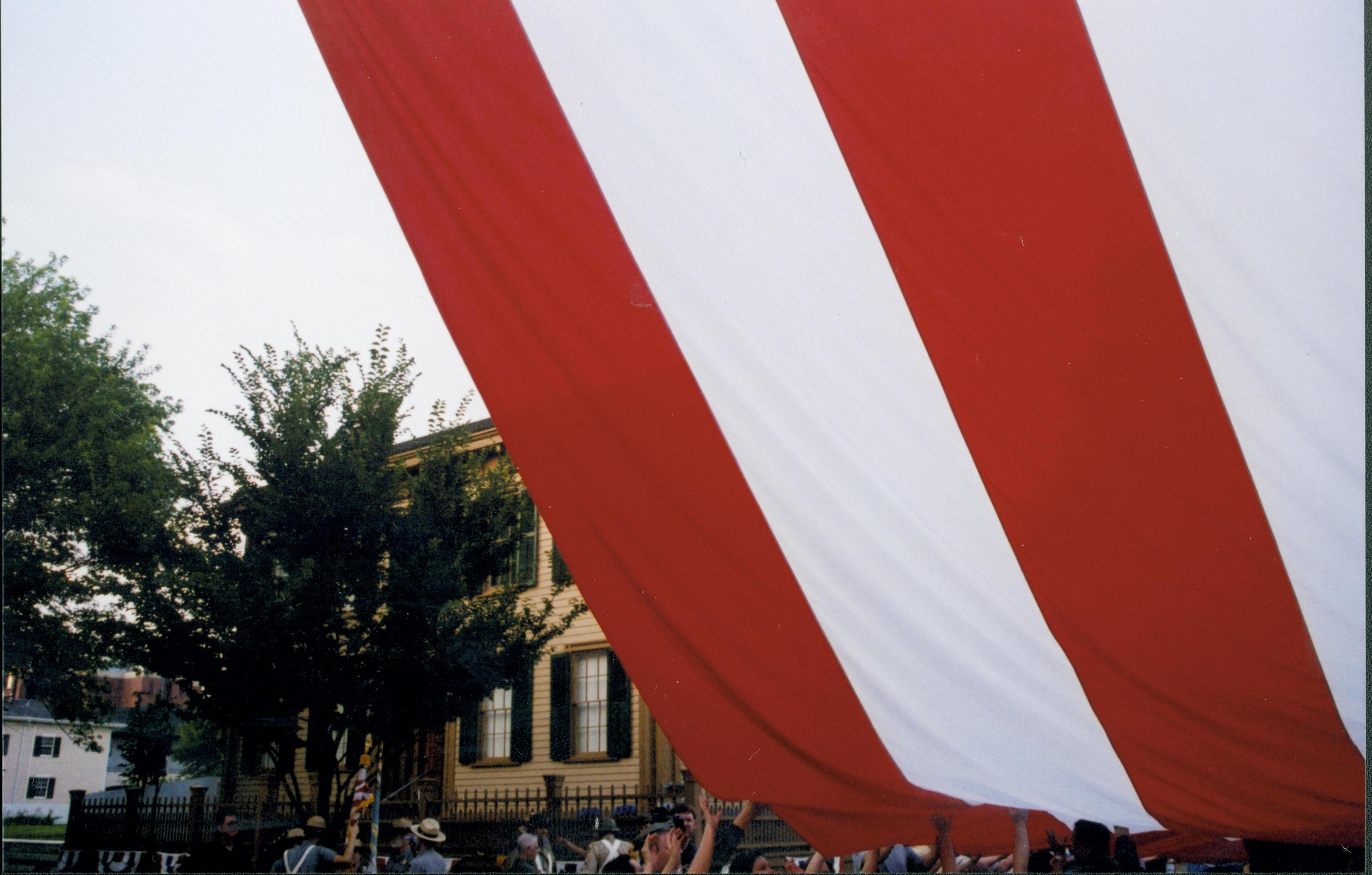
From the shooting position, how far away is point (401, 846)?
11.6 ft

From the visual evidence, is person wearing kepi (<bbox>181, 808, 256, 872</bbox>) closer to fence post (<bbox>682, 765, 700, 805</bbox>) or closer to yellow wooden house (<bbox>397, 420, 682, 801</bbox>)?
yellow wooden house (<bbox>397, 420, 682, 801</bbox>)

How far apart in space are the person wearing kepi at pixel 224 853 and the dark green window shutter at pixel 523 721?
3.39 ft

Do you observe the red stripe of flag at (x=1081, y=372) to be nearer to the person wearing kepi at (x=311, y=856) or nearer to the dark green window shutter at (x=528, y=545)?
the dark green window shutter at (x=528, y=545)

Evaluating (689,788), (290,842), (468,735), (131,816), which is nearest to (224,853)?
(290,842)

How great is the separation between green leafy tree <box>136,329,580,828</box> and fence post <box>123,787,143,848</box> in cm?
41

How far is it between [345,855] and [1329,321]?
368 cm

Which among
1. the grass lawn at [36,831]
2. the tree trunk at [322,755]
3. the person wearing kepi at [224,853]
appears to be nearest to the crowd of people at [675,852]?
the person wearing kepi at [224,853]

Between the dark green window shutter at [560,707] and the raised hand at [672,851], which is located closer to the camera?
the raised hand at [672,851]

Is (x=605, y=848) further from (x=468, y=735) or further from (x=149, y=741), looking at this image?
(x=149, y=741)

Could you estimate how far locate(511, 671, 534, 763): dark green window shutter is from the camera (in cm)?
330

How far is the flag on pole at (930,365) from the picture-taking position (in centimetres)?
204

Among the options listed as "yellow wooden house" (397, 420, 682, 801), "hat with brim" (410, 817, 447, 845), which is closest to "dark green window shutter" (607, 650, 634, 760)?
"yellow wooden house" (397, 420, 682, 801)

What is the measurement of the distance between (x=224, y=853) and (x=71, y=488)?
1.43 m

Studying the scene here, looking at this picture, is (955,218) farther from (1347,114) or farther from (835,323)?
(1347,114)
